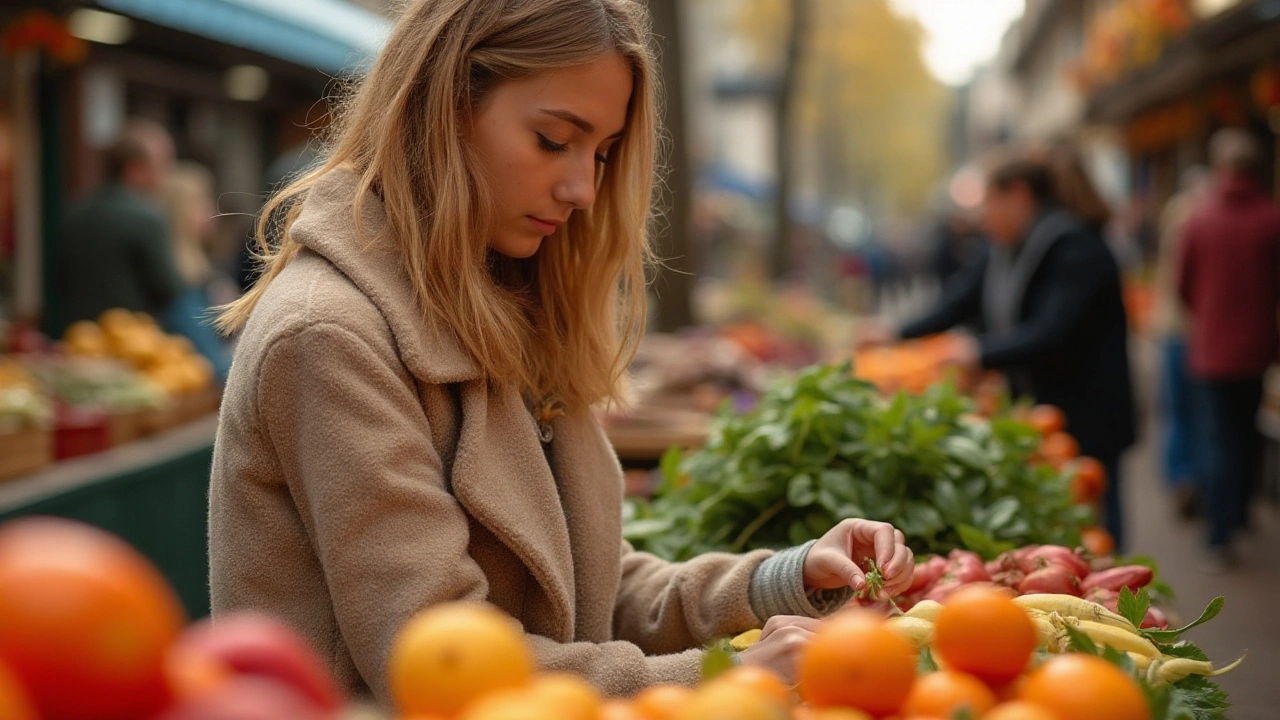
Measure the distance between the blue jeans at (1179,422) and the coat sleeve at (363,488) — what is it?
7784 mm

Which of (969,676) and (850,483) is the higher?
(969,676)

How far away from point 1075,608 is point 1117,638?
0.18 m

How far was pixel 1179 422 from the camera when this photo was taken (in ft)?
28.6

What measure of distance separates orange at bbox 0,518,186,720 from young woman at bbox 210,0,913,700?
2.73ft

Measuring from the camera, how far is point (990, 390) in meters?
5.81

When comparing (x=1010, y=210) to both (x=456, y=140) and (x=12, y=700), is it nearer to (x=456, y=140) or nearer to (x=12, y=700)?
(x=456, y=140)

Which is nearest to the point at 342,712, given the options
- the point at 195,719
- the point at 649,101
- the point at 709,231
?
the point at 195,719

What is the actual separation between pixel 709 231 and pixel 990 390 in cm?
1400

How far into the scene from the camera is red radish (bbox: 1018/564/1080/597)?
2.35 metres

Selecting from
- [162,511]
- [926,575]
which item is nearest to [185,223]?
[162,511]

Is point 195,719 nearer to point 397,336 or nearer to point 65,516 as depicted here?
point 397,336

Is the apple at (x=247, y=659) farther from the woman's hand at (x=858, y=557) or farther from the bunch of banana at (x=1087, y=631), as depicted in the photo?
the woman's hand at (x=858, y=557)

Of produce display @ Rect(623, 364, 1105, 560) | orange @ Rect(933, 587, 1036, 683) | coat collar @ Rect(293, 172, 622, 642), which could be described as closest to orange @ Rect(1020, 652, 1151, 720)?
orange @ Rect(933, 587, 1036, 683)

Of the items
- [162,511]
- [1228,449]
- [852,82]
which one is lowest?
[162,511]
